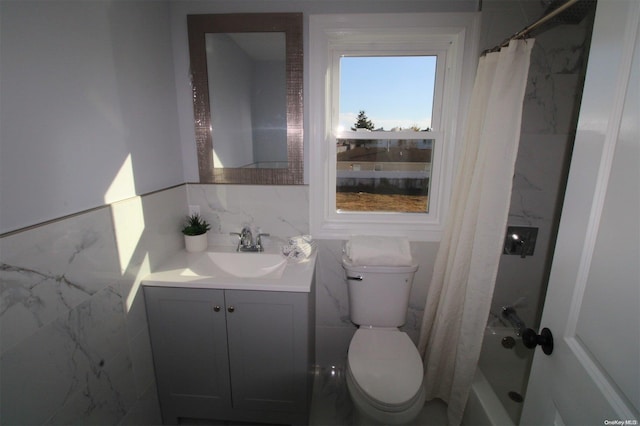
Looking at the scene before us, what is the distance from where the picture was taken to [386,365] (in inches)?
53.0

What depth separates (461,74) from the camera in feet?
5.08

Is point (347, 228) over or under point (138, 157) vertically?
under

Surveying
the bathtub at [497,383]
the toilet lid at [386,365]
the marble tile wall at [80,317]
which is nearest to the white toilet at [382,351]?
the toilet lid at [386,365]

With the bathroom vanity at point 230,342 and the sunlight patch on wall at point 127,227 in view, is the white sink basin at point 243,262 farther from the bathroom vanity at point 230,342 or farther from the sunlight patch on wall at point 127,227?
the sunlight patch on wall at point 127,227

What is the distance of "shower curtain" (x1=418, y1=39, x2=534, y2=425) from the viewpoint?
1167 millimetres

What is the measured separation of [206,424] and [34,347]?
107 centimetres

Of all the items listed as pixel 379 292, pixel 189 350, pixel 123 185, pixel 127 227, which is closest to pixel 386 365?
pixel 379 292

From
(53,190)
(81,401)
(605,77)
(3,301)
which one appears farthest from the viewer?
(81,401)

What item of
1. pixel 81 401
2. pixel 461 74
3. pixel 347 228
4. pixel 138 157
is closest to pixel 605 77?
pixel 461 74

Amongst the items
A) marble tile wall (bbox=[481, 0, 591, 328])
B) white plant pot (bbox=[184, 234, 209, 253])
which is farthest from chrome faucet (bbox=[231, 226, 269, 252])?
marble tile wall (bbox=[481, 0, 591, 328])

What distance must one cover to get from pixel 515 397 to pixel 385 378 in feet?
2.51

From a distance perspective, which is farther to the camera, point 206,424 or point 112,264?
point 206,424

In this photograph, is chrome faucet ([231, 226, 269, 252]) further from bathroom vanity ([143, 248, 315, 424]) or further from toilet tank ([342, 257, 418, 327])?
toilet tank ([342, 257, 418, 327])

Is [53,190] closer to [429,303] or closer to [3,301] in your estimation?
[3,301]
